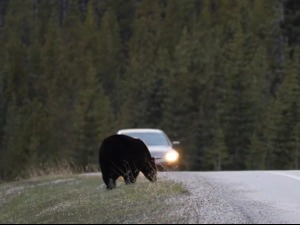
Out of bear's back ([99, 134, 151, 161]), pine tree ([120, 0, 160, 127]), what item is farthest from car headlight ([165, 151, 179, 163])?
pine tree ([120, 0, 160, 127])

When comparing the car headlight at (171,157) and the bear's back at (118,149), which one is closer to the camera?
the bear's back at (118,149)

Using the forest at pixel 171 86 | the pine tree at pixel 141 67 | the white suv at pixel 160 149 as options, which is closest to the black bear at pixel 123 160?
the white suv at pixel 160 149

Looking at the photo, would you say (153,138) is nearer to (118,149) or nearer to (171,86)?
(118,149)

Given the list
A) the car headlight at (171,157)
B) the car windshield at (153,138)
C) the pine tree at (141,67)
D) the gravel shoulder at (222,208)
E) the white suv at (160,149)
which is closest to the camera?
the gravel shoulder at (222,208)

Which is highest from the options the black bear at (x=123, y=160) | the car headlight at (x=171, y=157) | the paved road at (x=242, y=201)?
the black bear at (x=123, y=160)

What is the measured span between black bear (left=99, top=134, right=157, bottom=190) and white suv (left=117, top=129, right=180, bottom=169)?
21.5 feet

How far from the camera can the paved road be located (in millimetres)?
9812

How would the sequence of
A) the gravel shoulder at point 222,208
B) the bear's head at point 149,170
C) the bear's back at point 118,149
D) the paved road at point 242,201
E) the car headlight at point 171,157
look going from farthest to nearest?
the car headlight at point 171,157 → the bear's head at point 149,170 → the bear's back at point 118,149 → the paved road at point 242,201 → the gravel shoulder at point 222,208

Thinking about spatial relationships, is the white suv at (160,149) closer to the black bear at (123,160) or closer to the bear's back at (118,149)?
the black bear at (123,160)

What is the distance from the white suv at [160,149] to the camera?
2227cm

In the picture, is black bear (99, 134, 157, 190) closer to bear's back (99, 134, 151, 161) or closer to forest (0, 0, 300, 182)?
bear's back (99, 134, 151, 161)

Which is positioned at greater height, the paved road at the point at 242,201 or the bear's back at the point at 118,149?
the bear's back at the point at 118,149

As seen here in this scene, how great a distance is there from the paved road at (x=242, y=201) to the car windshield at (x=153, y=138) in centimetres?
627

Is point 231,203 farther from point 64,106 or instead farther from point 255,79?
point 64,106
